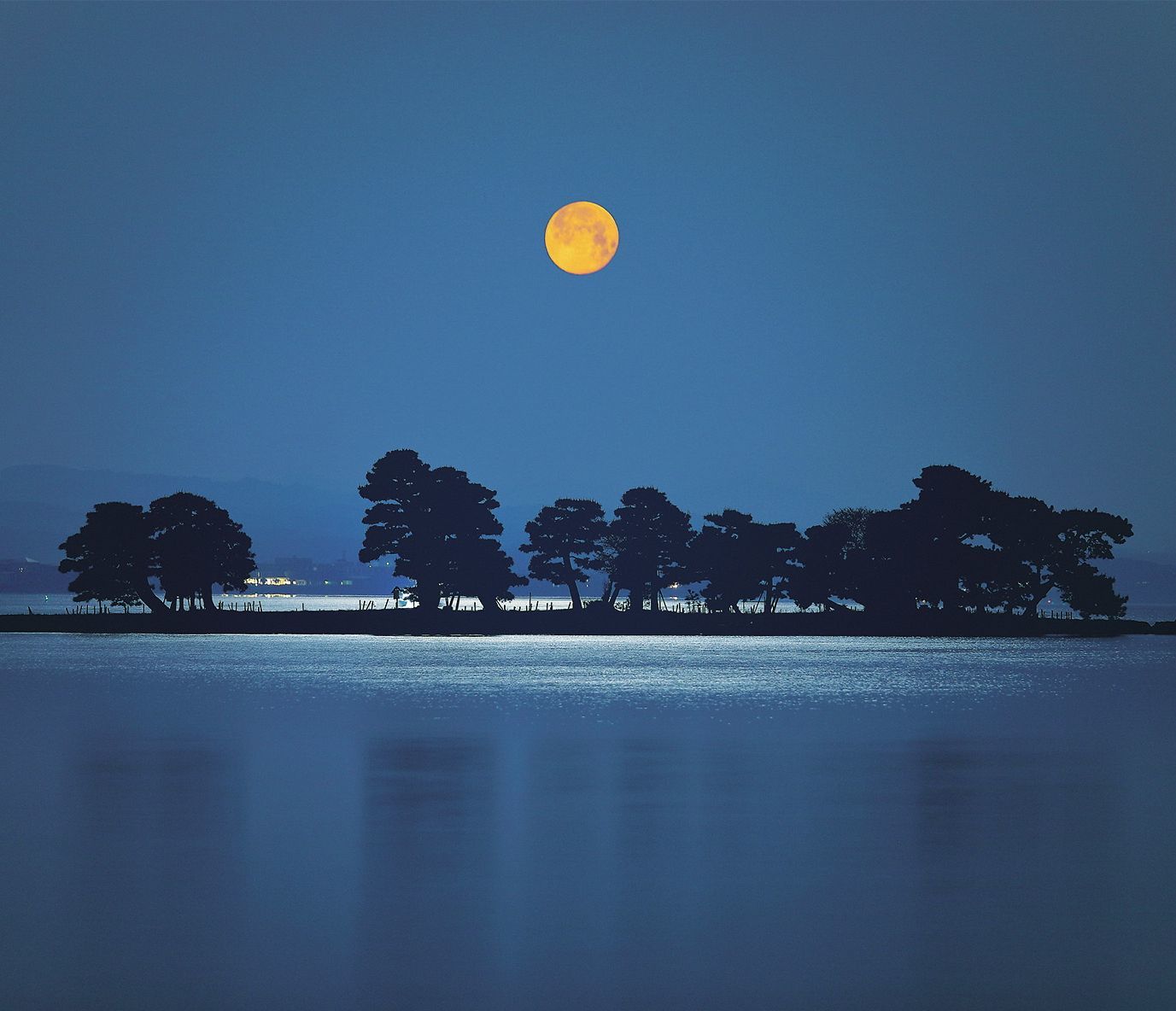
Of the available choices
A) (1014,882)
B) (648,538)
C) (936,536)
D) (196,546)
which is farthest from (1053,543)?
(1014,882)

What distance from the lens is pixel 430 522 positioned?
91938mm

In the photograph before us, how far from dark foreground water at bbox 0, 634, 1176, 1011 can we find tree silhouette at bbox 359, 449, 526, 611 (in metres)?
54.5

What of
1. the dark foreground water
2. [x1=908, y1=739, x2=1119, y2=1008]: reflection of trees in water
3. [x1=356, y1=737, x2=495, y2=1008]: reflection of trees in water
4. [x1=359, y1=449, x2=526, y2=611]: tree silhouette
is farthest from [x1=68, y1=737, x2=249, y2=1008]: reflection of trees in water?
[x1=359, y1=449, x2=526, y2=611]: tree silhouette

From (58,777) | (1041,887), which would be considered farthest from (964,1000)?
(58,777)

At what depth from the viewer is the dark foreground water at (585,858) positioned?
10406 mm

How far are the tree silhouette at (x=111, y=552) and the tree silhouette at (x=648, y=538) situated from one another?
3062 cm

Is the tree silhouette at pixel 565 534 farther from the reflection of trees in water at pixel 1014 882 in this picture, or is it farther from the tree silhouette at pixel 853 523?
the reflection of trees in water at pixel 1014 882

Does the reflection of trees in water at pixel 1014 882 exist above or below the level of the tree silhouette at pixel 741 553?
below

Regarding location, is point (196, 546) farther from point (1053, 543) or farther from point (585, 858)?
point (585, 858)

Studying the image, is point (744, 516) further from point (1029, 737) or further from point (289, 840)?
point (289, 840)

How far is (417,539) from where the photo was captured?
3629 inches

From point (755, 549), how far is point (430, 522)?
22.0m

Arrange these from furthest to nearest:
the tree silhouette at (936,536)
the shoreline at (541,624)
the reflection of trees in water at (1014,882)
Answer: the shoreline at (541,624) → the tree silhouette at (936,536) → the reflection of trees in water at (1014,882)

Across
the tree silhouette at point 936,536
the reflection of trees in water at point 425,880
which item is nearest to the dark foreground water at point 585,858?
the reflection of trees in water at point 425,880
